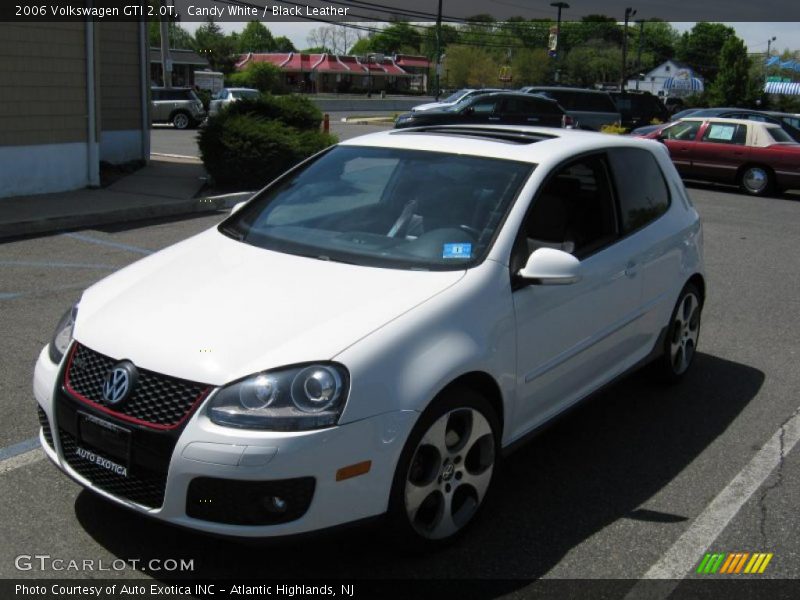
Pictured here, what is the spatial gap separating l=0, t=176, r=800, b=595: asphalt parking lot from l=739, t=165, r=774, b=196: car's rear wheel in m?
11.7

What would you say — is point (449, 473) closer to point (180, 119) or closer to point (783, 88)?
point (180, 119)

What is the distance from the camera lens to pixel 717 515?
159 inches

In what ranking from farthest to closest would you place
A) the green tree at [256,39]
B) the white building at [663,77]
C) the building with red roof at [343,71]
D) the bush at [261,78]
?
1. the green tree at [256,39]
2. the building with red roof at [343,71]
3. the white building at [663,77]
4. the bush at [261,78]

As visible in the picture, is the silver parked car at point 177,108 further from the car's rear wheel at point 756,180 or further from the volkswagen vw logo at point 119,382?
the volkswagen vw logo at point 119,382

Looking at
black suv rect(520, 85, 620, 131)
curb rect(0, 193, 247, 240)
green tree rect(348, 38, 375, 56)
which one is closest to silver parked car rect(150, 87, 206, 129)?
black suv rect(520, 85, 620, 131)

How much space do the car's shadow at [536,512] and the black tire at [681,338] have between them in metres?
0.15

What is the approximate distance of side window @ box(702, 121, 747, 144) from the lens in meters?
17.9

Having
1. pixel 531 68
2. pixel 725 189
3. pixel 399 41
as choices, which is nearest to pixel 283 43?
pixel 399 41

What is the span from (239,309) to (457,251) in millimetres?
1044

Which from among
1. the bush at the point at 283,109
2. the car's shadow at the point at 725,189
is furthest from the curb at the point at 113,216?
the car's shadow at the point at 725,189

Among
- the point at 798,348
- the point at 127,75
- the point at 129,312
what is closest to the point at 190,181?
the point at 127,75

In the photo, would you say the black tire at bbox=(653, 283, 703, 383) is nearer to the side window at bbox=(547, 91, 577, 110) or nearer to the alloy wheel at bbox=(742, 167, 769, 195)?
the alloy wheel at bbox=(742, 167, 769, 195)

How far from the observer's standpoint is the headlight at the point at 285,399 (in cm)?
305

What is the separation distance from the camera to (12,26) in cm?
1185
